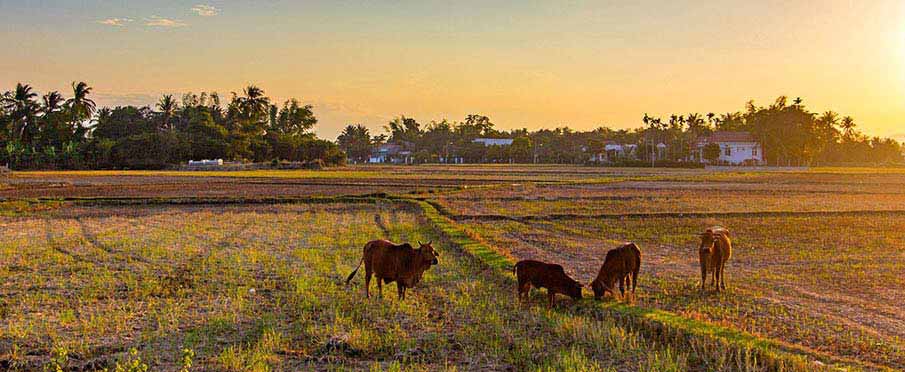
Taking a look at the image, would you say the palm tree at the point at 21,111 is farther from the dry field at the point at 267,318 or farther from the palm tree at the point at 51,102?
the dry field at the point at 267,318

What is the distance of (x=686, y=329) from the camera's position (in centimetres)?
741

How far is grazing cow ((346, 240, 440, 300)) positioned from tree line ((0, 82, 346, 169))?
2997 inches

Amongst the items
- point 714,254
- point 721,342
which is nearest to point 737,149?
point 714,254

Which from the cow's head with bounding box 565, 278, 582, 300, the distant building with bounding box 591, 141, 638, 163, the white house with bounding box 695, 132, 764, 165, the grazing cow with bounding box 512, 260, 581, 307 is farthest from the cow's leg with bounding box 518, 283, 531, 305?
the white house with bounding box 695, 132, 764, 165

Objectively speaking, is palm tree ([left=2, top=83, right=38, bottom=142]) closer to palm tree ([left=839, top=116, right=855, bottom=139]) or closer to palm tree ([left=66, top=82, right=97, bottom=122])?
palm tree ([left=66, top=82, right=97, bottom=122])

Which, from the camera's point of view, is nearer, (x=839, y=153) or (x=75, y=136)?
(x=75, y=136)

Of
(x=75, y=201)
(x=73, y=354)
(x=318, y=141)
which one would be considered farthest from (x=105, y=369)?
(x=318, y=141)

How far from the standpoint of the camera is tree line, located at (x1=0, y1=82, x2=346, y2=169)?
7900cm

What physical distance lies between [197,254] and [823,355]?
10.9 metres

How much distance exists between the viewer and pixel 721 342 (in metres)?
6.97

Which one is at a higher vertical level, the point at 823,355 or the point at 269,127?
the point at 269,127

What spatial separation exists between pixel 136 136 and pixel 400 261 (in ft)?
269

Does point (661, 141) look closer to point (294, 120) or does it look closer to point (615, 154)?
point (615, 154)

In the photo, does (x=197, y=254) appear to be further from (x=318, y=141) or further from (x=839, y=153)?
(x=839, y=153)
